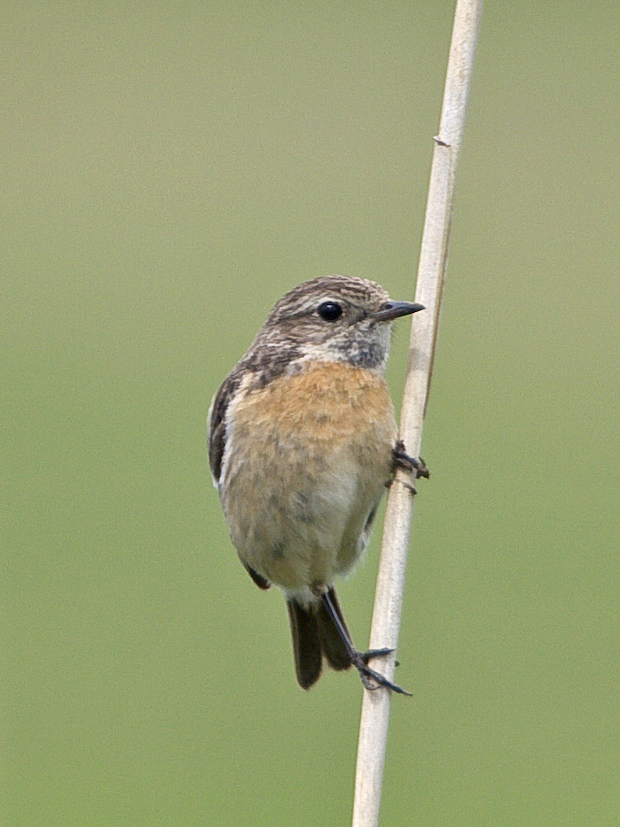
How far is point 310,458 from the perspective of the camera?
4.35 meters

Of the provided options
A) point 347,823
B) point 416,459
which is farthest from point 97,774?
point 416,459

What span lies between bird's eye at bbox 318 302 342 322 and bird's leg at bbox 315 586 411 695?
1.12 meters

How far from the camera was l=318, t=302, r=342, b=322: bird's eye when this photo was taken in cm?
450

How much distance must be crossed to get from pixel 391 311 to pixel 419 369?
60 centimetres

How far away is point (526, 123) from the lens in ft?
38.2

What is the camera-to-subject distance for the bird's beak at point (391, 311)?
4.27m

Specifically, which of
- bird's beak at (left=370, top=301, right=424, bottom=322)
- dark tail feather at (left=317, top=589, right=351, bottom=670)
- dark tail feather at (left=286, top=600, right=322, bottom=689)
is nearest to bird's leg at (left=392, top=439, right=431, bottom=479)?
bird's beak at (left=370, top=301, right=424, bottom=322)

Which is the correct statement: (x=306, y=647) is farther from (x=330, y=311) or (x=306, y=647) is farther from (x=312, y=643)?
(x=330, y=311)

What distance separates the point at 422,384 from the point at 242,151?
8.88 m

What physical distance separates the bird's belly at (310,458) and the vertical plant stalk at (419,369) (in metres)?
0.50

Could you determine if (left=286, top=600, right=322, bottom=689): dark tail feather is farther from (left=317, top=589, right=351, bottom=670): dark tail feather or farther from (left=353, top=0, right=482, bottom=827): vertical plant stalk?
(left=353, top=0, right=482, bottom=827): vertical plant stalk

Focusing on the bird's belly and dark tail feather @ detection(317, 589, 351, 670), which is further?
dark tail feather @ detection(317, 589, 351, 670)

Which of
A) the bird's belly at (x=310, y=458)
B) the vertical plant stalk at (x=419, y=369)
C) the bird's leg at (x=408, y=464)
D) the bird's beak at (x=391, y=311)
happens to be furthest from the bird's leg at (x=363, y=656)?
the bird's beak at (x=391, y=311)

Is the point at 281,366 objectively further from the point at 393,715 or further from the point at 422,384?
the point at 393,715
